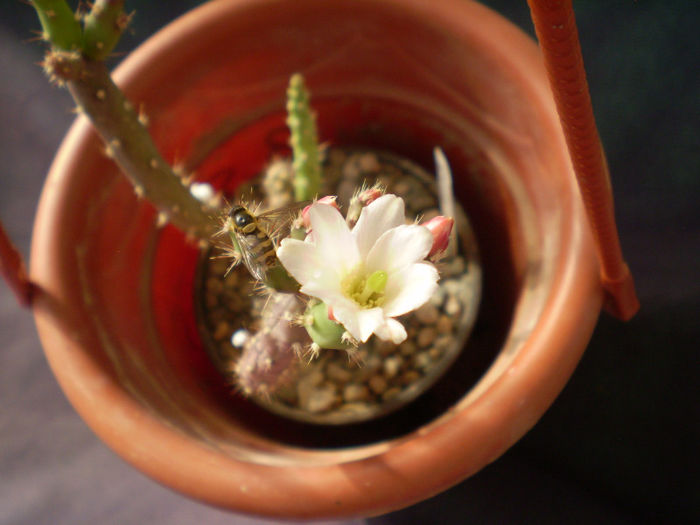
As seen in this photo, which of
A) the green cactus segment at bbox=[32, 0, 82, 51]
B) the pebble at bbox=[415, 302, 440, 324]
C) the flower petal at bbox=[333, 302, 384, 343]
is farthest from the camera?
the pebble at bbox=[415, 302, 440, 324]

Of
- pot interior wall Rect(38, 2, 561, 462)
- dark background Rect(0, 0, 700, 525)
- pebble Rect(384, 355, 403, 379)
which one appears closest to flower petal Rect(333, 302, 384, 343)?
pot interior wall Rect(38, 2, 561, 462)

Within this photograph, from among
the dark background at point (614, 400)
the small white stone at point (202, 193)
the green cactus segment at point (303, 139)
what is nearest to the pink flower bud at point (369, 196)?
the green cactus segment at point (303, 139)

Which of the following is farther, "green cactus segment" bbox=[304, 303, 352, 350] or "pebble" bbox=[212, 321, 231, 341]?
"pebble" bbox=[212, 321, 231, 341]

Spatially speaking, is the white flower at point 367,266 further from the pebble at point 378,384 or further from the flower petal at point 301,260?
the pebble at point 378,384

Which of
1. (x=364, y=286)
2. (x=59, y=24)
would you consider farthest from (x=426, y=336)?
(x=59, y=24)

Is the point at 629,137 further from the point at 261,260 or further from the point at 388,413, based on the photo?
the point at 261,260

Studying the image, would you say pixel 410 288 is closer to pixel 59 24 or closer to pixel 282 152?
pixel 59 24

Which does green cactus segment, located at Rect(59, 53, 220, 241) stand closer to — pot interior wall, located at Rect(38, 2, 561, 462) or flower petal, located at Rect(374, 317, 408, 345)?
pot interior wall, located at Rect(38, 2, 561, 462)
